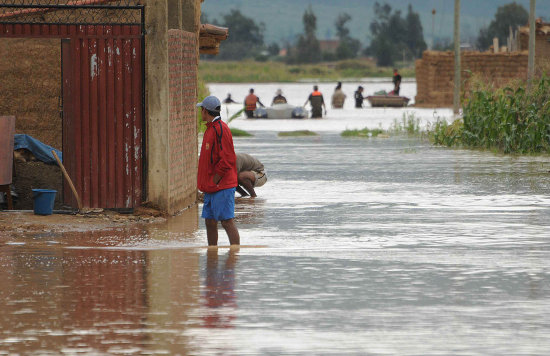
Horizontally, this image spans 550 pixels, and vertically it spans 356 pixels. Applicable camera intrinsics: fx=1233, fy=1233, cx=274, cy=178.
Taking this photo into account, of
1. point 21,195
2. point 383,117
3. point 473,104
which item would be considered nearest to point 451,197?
point 21,195

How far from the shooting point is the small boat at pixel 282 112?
53.2m

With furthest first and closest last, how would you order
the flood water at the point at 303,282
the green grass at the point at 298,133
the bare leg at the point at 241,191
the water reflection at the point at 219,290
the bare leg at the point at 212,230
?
the green grass at the point at 298,133 → the bare leg at the point at 241,191 → the bare leg at the point at 212,230 → the water reflection at the point at 219,290 → the flood water at the point at 303,282

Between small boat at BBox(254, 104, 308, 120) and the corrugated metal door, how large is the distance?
37529 mm

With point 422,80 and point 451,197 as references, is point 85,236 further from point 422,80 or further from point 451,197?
point 422,80

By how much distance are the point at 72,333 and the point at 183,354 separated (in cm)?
102

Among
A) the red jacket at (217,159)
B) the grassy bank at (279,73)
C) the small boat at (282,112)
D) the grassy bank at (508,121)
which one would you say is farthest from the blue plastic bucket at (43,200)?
the grassy bank at (279,73)

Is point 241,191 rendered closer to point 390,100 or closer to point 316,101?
point 316,101

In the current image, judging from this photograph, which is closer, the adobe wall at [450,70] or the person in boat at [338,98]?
the adobe wall at [450,70]

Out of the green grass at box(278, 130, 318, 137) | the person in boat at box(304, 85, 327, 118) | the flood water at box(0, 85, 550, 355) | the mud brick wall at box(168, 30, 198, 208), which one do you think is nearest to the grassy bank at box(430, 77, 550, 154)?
the green grass at box(278, 130, 318, 137)

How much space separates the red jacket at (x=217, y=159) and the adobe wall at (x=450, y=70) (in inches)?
1739

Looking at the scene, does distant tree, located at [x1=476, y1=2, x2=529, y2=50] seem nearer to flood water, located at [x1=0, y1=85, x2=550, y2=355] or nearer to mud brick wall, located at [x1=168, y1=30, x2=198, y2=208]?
mud brick wall, located at [x1=168, y1=30, x2=198, y2=208]

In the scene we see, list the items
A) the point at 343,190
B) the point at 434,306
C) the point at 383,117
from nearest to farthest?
1. the point at 434,306
2. the point at 343,190
3. the point at 383,117

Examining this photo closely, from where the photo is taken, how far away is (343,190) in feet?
65.6

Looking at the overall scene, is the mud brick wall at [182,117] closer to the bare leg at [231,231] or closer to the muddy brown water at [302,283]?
the muddy brown water at [302,283]
